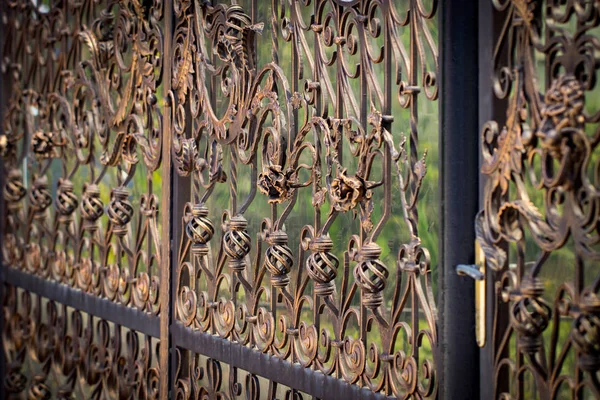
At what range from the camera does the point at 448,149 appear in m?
1.95

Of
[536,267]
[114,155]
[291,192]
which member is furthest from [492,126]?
[114,155]

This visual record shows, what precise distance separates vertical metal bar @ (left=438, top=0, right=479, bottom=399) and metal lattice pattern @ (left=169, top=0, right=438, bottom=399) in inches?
2.7

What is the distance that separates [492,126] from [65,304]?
91.1 inches

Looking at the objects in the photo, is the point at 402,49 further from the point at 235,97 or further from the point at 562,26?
the point at 235,97

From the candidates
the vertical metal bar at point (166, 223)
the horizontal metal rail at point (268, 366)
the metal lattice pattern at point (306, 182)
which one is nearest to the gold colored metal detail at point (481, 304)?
the metal lattice pattern at point (306, 182)

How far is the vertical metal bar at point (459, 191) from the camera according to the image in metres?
1.95

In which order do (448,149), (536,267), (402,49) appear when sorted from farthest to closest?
(402,49) → (448,149) → (536,267)

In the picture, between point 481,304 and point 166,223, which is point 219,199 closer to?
point 166,223

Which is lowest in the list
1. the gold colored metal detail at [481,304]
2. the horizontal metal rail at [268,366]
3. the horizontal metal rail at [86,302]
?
the horizontal metal rail at [268,366]

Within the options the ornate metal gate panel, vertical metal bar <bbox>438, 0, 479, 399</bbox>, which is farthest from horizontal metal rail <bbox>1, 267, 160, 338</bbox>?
vertical metal bar <bbox>438, 0, 479, 399</bbox>

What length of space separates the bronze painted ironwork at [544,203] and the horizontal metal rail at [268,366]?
1.43ft

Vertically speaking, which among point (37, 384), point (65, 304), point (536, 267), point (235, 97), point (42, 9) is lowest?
point (37, 384)

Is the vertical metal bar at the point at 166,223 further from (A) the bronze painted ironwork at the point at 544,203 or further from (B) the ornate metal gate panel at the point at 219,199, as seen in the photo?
(A) the bronze painted ironwork at the point at 544,203

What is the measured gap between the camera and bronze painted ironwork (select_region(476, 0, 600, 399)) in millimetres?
1660
